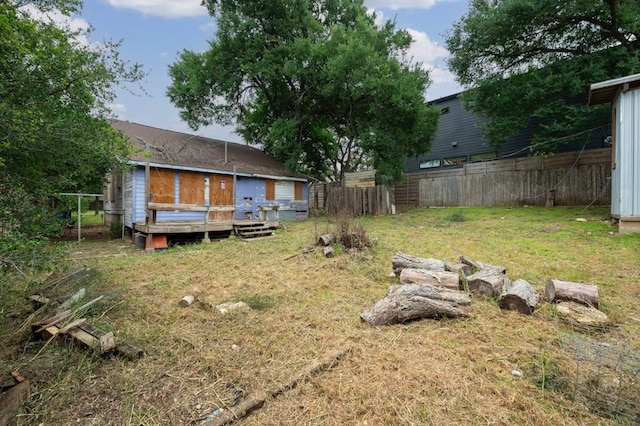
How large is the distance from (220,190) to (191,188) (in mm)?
1229

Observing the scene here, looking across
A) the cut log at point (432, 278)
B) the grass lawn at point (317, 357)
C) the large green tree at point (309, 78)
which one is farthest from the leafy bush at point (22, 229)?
the large green tree at point (309, 78)

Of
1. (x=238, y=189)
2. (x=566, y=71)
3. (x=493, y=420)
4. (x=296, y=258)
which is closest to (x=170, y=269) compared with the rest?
(x=296, y=258)

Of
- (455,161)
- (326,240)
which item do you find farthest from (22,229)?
(455,161)

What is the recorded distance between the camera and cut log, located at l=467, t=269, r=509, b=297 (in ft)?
11.7

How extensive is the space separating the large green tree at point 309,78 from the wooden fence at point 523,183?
2.34 meters

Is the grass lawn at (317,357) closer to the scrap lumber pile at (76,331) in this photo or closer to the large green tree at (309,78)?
the scrap lumber pile at (76,331)

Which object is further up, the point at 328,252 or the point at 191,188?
the point at 191,188

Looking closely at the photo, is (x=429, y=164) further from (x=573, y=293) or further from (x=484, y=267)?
(x=573, y=293)

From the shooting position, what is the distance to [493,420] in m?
1.74

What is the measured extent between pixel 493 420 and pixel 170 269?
5225 mm

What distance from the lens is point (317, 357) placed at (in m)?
2.42

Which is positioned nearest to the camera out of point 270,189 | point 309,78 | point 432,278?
point 432,278

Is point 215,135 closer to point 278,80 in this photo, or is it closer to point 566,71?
point 278,80

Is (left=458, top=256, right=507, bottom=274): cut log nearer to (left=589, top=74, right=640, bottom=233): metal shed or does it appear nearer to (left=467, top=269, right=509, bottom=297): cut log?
(left=467, top=269, right=509, bottom=297): cut log
